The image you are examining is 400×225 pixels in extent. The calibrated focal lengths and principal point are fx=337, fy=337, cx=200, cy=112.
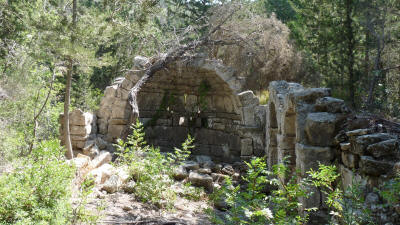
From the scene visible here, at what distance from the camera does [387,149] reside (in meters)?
3.17

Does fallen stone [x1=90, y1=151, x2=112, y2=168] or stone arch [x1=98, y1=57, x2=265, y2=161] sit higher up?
stone arch [x1=98, y1=57, x2=265, y2=161]

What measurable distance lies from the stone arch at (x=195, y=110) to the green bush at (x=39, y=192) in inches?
221

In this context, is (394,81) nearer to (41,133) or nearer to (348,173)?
(348,173)

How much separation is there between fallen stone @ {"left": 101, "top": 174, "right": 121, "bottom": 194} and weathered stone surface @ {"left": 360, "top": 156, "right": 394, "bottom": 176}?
4119 mm

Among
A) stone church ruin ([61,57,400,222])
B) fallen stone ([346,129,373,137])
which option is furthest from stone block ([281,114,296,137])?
fallen stone ([346,129,373,137])

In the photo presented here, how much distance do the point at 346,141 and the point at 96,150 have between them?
273 inches

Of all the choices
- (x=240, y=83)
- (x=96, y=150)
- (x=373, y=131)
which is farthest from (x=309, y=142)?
(x=96, y=150)

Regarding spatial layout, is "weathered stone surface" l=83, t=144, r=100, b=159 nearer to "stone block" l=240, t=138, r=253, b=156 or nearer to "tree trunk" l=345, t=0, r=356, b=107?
"stone block" l=240, t=138, r=253, b=156

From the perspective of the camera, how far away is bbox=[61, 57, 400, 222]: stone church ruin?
365 centimetres

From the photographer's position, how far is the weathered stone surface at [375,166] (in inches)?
121

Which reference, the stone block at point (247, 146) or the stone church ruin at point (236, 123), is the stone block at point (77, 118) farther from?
the stone block at point (247, 146)

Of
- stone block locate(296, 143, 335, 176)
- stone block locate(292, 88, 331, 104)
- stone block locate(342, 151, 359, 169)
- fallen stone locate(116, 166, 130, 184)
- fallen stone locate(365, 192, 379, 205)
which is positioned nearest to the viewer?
fallen stone locate(365, 192, 379, 205)

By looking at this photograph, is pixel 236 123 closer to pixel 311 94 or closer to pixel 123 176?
pixel 123 176

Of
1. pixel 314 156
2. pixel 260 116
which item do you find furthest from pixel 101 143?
pixel 314 156
